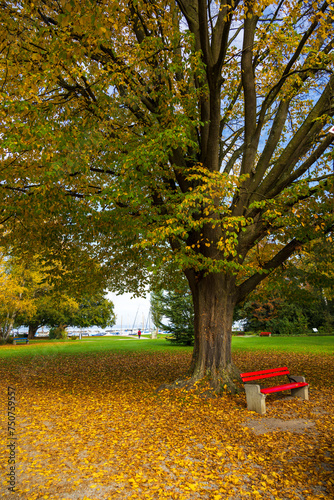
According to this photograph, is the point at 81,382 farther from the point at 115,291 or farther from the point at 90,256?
the point at 115,291

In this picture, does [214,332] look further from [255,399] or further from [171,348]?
[171,348]

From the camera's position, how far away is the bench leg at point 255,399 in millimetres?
6250

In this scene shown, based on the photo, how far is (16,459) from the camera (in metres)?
4.36

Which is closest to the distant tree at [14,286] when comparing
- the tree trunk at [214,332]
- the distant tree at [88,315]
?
the distant tree at [88,315]

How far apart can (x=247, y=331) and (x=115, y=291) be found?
24997 millimetres

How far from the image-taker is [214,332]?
8.08m

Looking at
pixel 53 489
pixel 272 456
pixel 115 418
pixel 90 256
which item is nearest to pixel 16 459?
pixel 53 489

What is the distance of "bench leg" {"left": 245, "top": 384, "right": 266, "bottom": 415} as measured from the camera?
625 cm

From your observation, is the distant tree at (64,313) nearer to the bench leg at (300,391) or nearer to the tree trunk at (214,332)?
the tree trunk at (214,332)

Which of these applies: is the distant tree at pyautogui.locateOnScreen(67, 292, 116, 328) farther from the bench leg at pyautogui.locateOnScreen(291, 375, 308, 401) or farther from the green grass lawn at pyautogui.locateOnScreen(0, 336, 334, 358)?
the bench leg at pyautogui.locateOnScreen(291, 375, 308, 401)

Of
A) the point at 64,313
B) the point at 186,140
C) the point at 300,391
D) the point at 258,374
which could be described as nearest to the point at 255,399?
the point at 258,374

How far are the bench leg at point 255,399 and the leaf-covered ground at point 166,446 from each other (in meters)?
0.16

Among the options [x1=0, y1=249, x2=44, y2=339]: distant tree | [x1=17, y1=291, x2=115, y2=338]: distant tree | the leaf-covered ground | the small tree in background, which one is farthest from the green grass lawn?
the leaf-covered ground

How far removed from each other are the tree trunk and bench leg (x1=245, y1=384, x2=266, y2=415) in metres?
1.33
